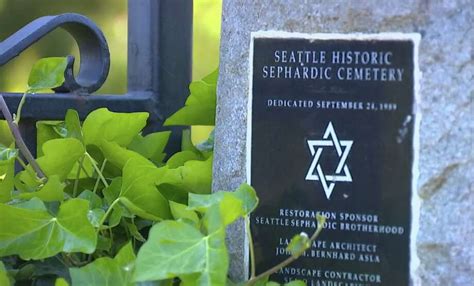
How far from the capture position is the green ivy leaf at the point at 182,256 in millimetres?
1114

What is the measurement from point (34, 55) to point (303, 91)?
2551 mm

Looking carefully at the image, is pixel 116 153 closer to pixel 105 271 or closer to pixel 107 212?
pixel 107 212

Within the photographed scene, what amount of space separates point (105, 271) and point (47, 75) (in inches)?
17.9

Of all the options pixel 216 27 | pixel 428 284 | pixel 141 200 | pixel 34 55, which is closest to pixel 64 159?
pixel 141 200

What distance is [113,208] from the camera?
4.54ft

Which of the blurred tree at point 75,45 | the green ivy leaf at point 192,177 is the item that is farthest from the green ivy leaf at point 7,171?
the blurred tree at point 75,45

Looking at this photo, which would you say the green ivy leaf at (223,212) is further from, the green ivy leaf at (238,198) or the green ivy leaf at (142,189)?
the green ivy leaf at (142,189)

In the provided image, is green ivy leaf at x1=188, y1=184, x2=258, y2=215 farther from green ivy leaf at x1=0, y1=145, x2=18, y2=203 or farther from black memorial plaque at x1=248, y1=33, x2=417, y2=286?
green ivy leaf at x1=0, y1=145, x2=18, y2=203

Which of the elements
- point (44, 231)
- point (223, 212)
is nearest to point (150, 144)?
point (44, 231)

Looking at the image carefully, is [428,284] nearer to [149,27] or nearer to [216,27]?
[149,27]

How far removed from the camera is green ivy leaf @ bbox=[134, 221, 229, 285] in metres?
1.11

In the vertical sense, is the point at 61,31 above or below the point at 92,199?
above

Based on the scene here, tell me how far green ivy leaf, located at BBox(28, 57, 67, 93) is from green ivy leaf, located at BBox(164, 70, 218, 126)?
25 cm

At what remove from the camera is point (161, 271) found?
1.12 meters
